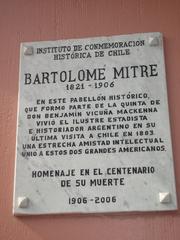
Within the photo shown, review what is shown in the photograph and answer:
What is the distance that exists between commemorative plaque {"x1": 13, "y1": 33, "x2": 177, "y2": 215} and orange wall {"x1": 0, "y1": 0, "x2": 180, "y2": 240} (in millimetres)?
50

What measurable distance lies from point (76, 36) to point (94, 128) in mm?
605

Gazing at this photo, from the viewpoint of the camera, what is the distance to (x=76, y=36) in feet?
7.89

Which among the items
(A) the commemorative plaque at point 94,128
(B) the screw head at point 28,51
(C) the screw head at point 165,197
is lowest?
(C) the screw head at point 165,197

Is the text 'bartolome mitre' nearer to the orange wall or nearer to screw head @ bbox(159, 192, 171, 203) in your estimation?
the orange wall

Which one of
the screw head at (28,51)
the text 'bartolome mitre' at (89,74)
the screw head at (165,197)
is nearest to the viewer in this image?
the screw head at (165,197)

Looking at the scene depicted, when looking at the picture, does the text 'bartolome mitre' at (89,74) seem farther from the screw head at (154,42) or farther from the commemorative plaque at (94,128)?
the screw head at (154,42)

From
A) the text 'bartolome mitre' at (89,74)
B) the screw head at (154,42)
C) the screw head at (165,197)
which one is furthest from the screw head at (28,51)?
the screw head at (165,197)

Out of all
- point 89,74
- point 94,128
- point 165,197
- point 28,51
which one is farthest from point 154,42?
point 165,197

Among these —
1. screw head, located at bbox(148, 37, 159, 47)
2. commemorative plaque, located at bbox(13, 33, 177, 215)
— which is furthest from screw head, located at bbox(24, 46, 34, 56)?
screw head, located at bbox(148, 37, 159, 47)

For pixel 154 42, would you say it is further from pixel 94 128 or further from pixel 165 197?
pixel 165 197

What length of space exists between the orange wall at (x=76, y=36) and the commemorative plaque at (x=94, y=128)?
0.16ft

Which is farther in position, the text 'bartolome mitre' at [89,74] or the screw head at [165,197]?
the text 'bartolome mitre' at [89,74]

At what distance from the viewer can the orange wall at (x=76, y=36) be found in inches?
78.5
